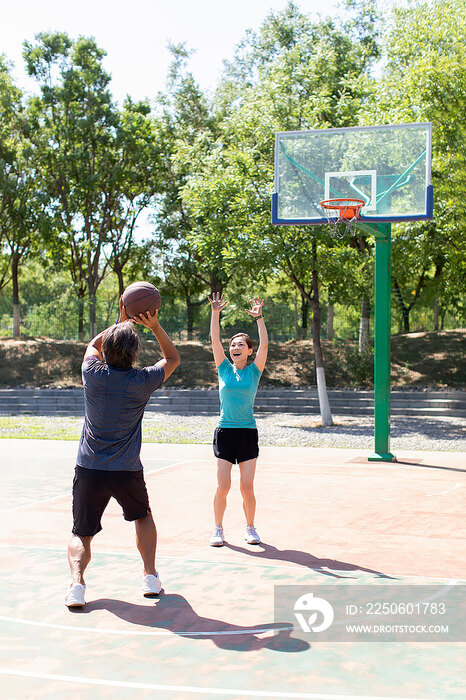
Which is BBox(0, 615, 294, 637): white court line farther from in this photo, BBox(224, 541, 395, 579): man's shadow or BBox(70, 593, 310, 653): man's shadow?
BBox(224, 541, 395, 579): man's shadow

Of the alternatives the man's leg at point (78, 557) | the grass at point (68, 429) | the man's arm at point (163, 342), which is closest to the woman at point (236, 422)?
the man's arm at point (163, 342)

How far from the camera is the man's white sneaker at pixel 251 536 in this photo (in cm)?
664

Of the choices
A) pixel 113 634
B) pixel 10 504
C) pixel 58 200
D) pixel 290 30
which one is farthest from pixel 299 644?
pixel 290 30

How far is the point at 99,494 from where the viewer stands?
488 centimetres

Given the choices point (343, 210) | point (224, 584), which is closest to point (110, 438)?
point (224, 584)

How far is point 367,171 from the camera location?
13.4 m

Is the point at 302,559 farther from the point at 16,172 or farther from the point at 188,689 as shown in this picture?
the point at 16,172

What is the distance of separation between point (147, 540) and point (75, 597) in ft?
1.93

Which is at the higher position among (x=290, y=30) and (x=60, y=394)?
(x=290, y=30)

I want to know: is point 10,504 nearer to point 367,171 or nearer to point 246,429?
point 246,429

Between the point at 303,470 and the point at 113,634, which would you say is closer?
the point at 113,634

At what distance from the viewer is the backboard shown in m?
12.8

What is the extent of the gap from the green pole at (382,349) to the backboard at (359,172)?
61 centimetres

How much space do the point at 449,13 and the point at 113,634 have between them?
20177 mm
